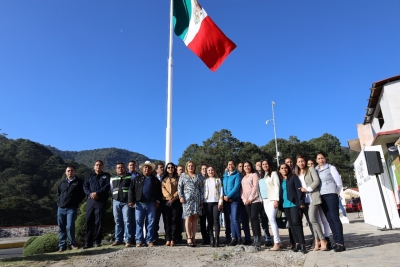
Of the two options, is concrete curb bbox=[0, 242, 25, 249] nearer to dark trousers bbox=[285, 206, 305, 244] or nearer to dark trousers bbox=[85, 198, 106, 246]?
dark trousers bbox=[85, 198, 106, 246]

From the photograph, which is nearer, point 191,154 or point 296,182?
point 296,182

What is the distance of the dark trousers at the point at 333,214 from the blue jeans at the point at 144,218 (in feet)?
10.8

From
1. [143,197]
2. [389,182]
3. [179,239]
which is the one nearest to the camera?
[143,197]

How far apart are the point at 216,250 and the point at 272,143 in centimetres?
4354

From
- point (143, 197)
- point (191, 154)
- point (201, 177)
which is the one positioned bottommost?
point (143, 197)

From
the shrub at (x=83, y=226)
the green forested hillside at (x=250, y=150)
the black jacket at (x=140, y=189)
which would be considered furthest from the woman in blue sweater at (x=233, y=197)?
the green forested hillside at (x=250, y=150)

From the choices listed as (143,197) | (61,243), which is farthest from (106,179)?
(61,243)

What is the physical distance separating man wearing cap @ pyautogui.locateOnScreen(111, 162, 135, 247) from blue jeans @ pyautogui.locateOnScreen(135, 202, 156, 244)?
9.1 inches

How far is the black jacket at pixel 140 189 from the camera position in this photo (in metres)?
6.17

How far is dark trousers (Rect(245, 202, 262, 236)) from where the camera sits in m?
5.77

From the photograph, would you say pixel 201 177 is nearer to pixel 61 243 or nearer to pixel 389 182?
pixel 61 243

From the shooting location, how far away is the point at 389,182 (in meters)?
8.79

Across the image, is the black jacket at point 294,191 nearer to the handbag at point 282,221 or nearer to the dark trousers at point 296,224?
the dark trousers at point 296,224

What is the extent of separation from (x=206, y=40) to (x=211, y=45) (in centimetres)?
24
